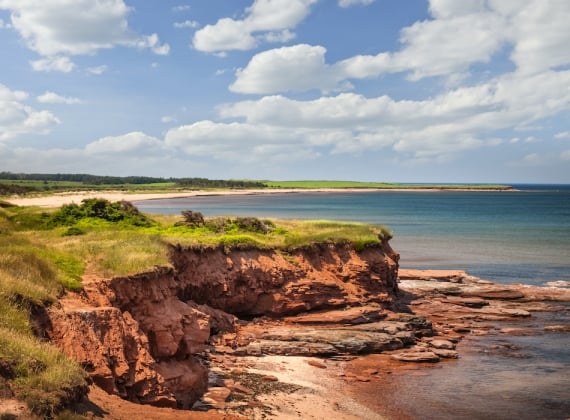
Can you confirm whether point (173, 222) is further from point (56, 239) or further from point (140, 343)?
point (140, 343)

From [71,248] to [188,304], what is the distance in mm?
7022

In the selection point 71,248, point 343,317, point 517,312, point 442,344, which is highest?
point 71,248

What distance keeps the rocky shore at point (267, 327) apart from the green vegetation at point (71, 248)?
2.47 ft

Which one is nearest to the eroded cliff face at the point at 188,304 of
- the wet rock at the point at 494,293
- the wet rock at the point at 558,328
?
the wet rock at the point at 494,293

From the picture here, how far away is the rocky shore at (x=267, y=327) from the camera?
53.2 feet

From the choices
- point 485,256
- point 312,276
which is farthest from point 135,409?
point 485,256

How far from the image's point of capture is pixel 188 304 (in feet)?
90.1

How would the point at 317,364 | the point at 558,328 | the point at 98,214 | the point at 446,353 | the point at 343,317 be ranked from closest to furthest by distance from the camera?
the point at 317,364 → the point at 446,353 → the point at 343,317 → the point at 558,328 → the point at 98,214

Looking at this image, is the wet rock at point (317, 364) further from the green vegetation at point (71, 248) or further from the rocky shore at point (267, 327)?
the green vegetation at point (71, 248)

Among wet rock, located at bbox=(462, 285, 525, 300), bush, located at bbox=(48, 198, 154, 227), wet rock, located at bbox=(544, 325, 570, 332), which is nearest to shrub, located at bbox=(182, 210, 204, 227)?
bush, located at bbox=(48, 198, 154, 227)

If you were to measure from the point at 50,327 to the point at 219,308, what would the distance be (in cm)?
1660

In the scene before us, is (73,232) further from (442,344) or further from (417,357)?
(442,344)

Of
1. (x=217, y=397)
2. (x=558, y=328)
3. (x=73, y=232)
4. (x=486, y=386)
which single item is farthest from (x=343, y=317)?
(x=73, y=232)

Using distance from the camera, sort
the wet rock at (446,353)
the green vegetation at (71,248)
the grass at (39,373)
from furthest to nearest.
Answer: the wet rock at (446,353) → the green vegetation at (71,248) → the grass at (39,373)
